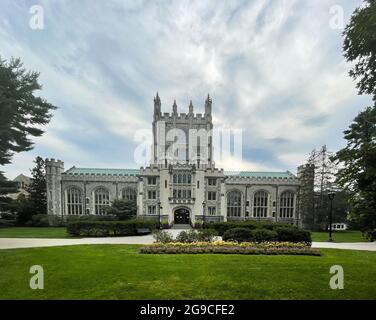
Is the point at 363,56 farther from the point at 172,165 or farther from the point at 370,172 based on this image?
the point at 172,165

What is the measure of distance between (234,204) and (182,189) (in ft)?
30.2

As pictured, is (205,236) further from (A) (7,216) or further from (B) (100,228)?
(A) (7,216)

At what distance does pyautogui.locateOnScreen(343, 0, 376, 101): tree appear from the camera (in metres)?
5.12

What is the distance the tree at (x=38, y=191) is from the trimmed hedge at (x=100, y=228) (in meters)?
19.0

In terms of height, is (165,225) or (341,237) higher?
(341,237)

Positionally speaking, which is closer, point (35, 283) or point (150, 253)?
point (35, 283)

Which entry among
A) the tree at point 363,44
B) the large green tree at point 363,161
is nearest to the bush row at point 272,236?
the large green tree at point 363,161

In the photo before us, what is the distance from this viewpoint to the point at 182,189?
3097cm

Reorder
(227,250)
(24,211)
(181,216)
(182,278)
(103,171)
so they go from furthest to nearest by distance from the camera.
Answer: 1. (103,171)
2. (181,216)
3. (24,211)
4. (227,250)
5. (182,278)

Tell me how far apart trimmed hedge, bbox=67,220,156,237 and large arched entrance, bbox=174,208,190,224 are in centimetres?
1171

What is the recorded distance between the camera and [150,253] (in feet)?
34.0

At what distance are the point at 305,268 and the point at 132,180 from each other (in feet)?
97.2

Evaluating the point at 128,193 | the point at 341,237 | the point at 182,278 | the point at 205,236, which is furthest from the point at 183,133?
the point at 182,278
